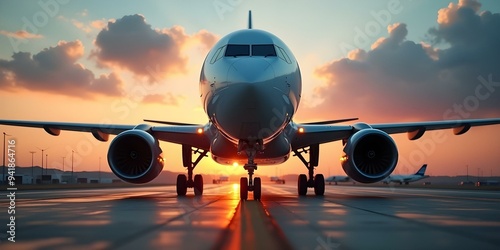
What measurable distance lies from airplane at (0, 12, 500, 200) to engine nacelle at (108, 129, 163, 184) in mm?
33

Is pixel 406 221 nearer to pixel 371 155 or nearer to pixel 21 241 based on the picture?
pixel 21 241

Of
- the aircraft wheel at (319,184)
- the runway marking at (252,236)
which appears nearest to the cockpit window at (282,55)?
the runway marking at (252,236)

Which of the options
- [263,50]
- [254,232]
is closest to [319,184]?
[263,50]

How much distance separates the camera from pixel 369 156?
1634cm

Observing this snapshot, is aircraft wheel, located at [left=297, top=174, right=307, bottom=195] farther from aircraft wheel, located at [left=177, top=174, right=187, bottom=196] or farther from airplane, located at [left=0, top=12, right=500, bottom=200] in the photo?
aircraft wheel, located at [left=177, top=174, right=187, bottom=196]

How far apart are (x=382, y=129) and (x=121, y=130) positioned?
10.2m

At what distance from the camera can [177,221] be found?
722 cm

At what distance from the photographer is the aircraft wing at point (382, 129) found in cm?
1736

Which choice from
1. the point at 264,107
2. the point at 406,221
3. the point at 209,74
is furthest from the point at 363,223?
the point at 209,74

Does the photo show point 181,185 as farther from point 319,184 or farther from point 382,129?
point 382,129

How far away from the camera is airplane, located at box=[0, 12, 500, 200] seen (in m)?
11.8

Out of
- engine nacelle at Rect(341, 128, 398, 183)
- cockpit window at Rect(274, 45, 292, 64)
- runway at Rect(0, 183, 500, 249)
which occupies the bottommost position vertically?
runway at Rect(0, 183, 500, 249)

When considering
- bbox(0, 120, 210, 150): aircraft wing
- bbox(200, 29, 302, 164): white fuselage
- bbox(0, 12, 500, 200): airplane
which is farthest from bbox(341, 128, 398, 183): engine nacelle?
bbox(0, 120, 210, 150): aircraft wing

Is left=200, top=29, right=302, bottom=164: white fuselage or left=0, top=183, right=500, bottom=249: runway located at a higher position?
left=200, top=29, right=302, bottom=164: white fuselage
